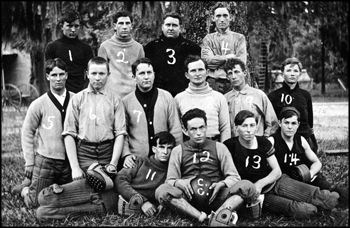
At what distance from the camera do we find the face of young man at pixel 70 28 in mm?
5633

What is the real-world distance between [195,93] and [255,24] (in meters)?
12.4

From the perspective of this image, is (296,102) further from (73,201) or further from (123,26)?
(73,201)

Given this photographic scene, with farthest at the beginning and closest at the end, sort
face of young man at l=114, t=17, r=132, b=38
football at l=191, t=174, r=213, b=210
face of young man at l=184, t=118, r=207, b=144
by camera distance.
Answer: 1. face of young man at l=114, t=17, r=132, b=38
2. face of young man at l=184, t=118, r=207, b=144
3. football at l=191, t=174, r=213, b=210

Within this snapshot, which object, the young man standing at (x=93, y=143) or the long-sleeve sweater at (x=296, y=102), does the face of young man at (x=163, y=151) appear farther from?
the long-sleeve sweater at (x=296, y=102)

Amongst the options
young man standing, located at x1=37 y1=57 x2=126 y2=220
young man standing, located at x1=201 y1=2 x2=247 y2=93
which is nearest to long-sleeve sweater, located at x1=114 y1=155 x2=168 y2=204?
young man standing, located at x1=37 y1=57 x2=126 y2=220

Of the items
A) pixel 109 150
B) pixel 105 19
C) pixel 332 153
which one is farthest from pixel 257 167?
pixel 105 19

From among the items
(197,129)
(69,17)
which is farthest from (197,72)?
(69,17)

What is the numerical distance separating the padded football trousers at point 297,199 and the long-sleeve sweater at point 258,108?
26.2 inches

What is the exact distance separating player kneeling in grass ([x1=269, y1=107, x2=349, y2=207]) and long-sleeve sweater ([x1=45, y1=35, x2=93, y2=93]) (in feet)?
7.49

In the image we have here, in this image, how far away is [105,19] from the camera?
14.8 m

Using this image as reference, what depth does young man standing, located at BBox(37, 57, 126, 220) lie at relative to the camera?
4484 millimetres

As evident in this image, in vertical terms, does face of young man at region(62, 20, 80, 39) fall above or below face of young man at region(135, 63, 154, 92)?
above

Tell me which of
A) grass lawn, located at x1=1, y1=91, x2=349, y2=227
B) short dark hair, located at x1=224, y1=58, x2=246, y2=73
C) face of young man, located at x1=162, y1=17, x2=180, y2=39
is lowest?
grass lawn, located at x1=1, y1=91, x2=349, y2=227

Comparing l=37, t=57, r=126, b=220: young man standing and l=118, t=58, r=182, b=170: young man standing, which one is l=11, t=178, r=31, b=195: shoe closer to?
l=37, t=57, r=126, b=220: young man standing
